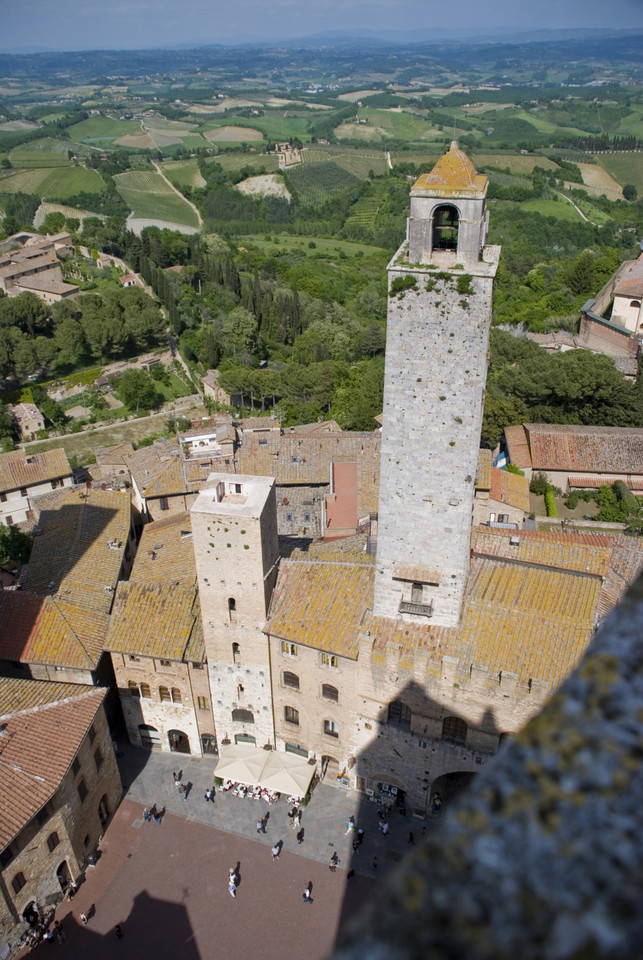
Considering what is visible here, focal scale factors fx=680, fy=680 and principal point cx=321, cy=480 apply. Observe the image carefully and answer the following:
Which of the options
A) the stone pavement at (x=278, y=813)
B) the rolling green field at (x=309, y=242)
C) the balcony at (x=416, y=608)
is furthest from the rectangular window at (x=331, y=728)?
the rolling green field at (x=309, y=242)

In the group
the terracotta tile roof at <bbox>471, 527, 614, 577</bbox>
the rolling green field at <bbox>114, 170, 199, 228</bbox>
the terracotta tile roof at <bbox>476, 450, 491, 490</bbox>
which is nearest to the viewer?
the terracotta tile roof at <bbox>471, 527, 614, 577</bbox>

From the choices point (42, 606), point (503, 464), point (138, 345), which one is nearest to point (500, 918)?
point (42, 606)

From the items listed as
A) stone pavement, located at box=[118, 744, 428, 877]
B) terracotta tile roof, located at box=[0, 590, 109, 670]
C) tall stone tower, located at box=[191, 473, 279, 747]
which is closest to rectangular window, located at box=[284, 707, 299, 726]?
tall stone tower, located at box=[191, 473, 279, 747]

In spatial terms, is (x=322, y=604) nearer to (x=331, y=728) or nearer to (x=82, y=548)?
(x=331, y=728)

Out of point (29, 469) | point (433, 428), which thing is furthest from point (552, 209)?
point (433, 428)

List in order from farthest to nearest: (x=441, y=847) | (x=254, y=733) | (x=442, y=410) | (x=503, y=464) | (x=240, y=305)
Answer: (x=240, y=305) → (x=503, y=464) → (x=254, y=733) → (x=442, y=410) → (x=441, y=847)

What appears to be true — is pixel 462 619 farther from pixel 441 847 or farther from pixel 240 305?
pixel 240 305

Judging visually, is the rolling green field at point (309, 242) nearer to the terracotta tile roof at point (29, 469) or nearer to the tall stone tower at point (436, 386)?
the terracotta tile roof at point (29, 469)

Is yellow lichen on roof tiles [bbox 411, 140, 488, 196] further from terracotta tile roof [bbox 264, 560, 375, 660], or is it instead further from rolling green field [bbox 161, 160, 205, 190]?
rolling green field [bbox 161, 160, 205, 190]
